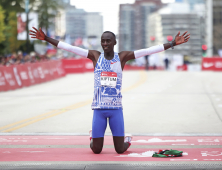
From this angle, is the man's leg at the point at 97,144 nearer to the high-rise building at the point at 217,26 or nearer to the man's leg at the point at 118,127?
the man's leg at the point at 118,127

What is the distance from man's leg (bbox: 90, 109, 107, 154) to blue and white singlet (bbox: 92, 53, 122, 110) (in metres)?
0.13

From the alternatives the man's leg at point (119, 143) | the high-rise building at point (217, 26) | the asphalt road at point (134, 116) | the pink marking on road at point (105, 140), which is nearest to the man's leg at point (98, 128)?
the man's leg at point (119, 143)

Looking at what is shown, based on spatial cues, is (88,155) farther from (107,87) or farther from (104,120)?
(107,87)

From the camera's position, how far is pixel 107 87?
6738 millimetres

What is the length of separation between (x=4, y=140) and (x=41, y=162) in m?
2.52

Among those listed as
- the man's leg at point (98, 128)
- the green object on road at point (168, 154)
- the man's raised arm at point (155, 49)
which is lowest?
the green object on road at point (168, 154)

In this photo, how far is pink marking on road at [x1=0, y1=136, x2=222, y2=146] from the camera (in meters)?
8.23

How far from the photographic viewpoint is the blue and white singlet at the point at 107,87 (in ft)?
22.1

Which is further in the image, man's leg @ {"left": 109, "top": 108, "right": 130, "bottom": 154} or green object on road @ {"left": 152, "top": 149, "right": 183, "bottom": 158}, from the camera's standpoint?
man's leg @ {"left": 109, "top": 108, "right": 130, "bottom": 154}

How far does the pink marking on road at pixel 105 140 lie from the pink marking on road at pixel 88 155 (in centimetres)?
72

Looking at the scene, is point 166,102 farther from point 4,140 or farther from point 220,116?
point 4,140

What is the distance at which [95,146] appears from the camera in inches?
272

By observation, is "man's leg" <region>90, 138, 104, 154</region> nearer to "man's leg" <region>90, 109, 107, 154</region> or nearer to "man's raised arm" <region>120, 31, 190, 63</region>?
"man's leg" <region>90, 109, 107, 154</region>

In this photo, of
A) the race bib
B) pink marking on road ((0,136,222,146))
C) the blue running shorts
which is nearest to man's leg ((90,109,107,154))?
the blue running shorts
